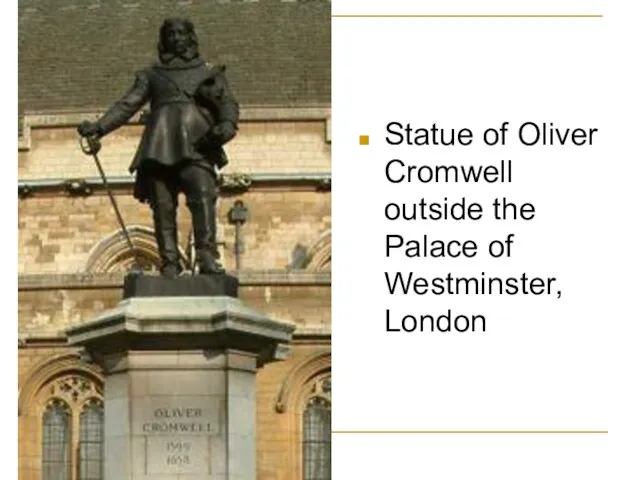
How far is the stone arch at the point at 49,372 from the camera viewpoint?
36.8m

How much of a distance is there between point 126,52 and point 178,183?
34550mm

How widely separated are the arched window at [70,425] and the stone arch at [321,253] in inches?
404

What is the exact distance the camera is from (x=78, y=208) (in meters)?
47.2

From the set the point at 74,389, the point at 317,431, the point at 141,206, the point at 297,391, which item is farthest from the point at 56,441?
the point at 141,206

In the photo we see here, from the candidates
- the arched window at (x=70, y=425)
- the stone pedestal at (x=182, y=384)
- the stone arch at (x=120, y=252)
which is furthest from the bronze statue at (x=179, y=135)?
the stone arch at (x=120, y=252)

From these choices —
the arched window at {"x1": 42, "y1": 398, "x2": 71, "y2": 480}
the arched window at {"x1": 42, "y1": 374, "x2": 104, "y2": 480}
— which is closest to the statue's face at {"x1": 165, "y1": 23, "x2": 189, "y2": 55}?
the arched window at {"x1": 42, "y1": 374, "x2": 104, "y2": 480}

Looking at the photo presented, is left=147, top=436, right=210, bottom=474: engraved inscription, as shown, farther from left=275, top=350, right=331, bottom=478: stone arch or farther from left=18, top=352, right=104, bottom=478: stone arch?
left=18, top=352, right=104, bottom=478: stone arch

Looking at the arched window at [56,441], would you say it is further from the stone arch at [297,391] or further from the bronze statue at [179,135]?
the bronze statue at [179,135]

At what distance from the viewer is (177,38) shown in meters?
17.3

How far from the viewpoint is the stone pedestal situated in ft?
54.6

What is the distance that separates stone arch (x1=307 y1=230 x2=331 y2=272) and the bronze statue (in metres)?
29.4

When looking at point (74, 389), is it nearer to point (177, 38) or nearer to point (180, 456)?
point (177, 38)

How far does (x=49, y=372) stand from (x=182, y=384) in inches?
812

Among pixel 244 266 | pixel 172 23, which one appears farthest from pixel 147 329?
pixel 244 266
